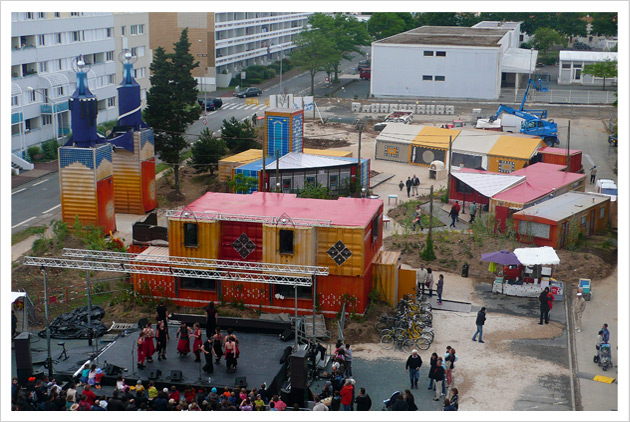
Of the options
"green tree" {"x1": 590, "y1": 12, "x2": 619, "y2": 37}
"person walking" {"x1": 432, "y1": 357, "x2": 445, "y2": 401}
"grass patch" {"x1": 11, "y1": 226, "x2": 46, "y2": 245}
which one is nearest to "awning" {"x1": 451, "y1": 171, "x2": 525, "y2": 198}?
"person walking" {"x1": 432, "y1": 357, "x2": 445, "y2": 401}

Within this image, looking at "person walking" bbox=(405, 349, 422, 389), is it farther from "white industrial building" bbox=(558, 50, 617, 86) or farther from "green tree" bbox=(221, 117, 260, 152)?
"white industrial building" bbox=(558, 50, 617, 86)

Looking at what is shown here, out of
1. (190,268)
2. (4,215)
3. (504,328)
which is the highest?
(4,215)

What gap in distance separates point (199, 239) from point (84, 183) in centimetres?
1051

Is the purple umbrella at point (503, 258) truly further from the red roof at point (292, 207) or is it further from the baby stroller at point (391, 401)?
Answer: the baby stroller at point (391, 401)

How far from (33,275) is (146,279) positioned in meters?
5.32

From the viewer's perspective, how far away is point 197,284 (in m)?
30.1

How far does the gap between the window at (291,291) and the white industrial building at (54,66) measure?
29230 mm

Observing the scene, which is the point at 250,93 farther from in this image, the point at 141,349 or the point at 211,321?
the point at 141,349

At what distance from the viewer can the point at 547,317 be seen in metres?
29.5

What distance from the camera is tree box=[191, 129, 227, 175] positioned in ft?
163

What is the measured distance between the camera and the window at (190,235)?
29.6 meters

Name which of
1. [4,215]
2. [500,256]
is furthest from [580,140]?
[4,215]

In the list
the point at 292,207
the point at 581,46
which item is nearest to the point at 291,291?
the point at 292,207

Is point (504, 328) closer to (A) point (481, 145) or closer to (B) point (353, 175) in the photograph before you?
(B) point (353, 175)
